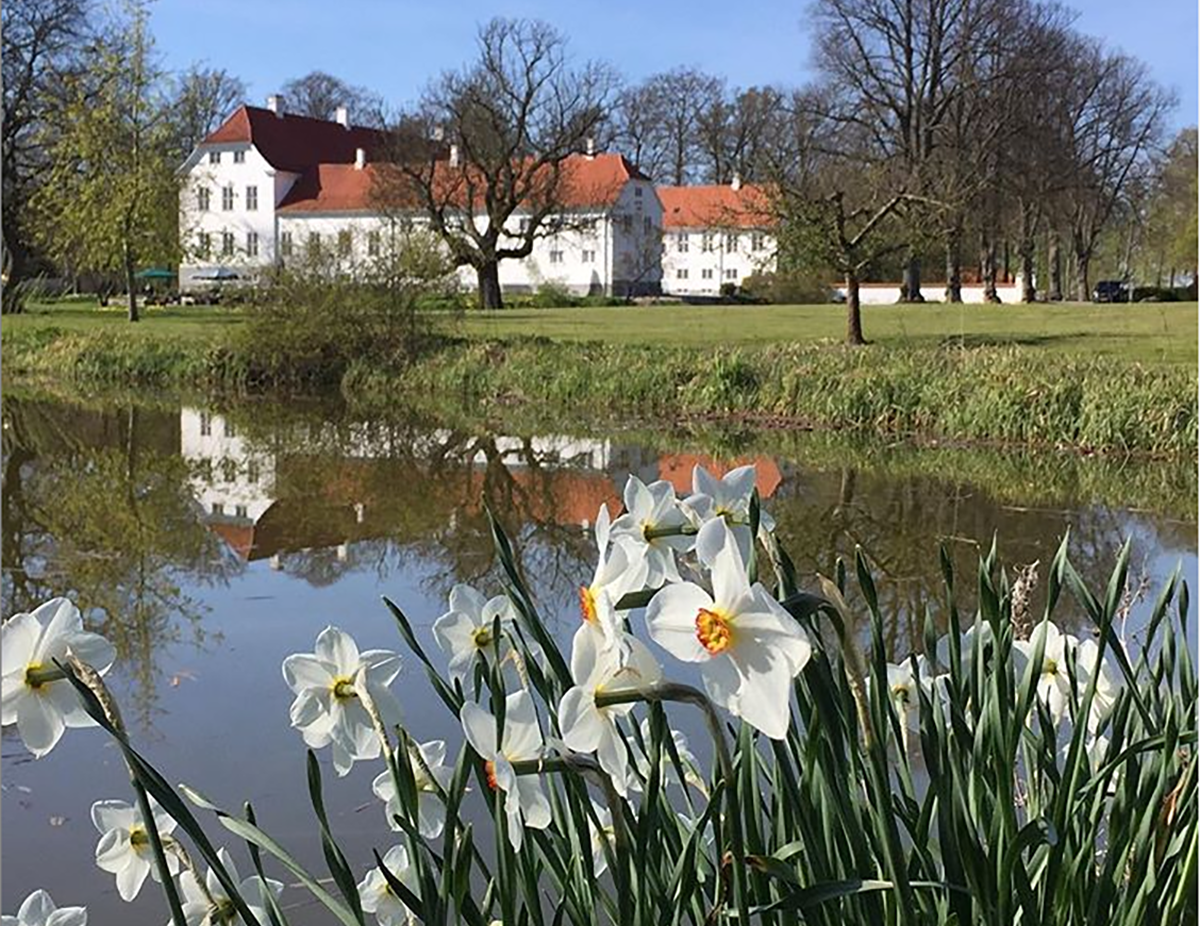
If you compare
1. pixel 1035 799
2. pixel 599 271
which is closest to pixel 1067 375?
pixel 1035 799

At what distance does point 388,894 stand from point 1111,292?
44.5 metres

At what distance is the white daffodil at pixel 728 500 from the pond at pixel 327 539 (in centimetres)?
27

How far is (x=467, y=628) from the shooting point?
5.07ft

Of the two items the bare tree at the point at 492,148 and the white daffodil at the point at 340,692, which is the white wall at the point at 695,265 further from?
the white daffodil at the point at 340,692

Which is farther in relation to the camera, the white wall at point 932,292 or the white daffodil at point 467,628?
the white wall at point 932,292

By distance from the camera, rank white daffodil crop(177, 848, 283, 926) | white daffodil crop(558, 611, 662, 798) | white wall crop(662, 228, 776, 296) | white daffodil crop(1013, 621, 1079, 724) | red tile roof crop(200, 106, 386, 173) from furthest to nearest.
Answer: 1. white wall crop(662, 228, 776, 296)
2. red tile roof crop(200, 106, 386, 173)
3. white daffodil crop(1013, 621, 1079, 724)
4. white daffodil crop(177, 848, 283, 926)
5. white daffodil crop(558, 611, 662, 798)

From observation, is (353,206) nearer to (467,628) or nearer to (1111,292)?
(1111,292)

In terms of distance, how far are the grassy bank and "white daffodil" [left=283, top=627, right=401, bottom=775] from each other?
1149 cm

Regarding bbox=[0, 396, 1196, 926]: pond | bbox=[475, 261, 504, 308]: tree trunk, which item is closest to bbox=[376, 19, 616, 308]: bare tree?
bbox=[475, 261, 504, 308]: tree trunk

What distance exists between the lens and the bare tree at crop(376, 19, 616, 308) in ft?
121

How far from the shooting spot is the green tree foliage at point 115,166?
27625 millimetres

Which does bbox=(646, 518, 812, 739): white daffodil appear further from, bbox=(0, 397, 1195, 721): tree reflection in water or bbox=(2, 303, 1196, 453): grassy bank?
bbox=(2, 303, 1196, 453): grassy bank

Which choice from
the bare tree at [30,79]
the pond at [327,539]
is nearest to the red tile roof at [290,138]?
the bare tree at [30,79]

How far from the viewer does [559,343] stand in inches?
757
